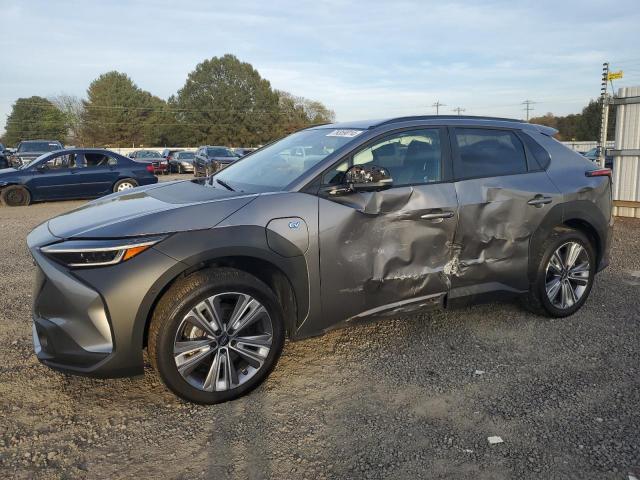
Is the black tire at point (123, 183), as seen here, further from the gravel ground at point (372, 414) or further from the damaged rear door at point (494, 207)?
the damaged rear door at point (494, 207)

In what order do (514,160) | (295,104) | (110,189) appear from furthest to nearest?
(295,104)
(110,189)
(514,160)

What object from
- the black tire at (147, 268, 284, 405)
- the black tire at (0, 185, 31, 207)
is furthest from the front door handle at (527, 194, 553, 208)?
the black tire at (0, 185, 31, 207)

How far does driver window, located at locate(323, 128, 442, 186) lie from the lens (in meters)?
3.69

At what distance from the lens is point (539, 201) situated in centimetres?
419

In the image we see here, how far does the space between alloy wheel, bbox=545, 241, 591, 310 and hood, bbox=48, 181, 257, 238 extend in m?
2.74

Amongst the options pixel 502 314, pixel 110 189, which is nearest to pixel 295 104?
pixel 110 189

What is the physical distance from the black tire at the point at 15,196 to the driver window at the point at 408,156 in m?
12.7

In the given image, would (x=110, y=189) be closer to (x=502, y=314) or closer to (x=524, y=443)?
(x=502, y=314)

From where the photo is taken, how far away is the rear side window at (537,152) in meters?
4.36

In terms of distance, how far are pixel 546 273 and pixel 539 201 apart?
62 cm

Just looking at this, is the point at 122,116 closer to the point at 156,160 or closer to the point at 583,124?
the point at 156,160

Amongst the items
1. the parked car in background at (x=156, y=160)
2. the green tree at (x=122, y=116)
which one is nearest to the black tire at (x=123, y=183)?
the parked car in background at (x=156, y=160)

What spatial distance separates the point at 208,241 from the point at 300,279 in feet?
2.12

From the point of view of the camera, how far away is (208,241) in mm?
2977
